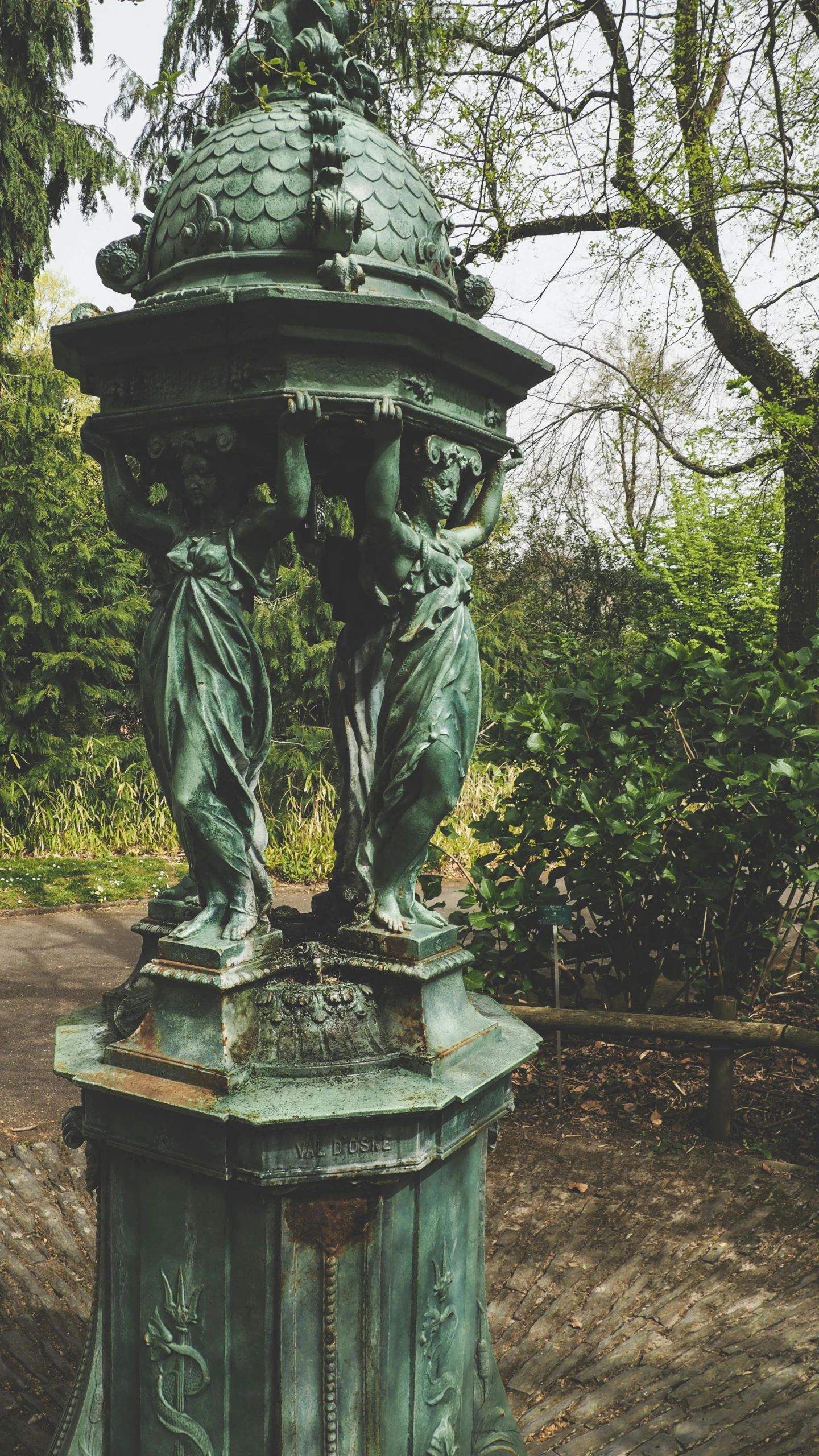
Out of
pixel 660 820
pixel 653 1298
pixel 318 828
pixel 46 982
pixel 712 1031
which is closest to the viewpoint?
pixel 653 1298

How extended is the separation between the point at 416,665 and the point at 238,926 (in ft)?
2.32

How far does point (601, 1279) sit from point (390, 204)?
3419mm

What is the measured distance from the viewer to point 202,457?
239 centimetres

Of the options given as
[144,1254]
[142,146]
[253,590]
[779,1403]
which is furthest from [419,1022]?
[142,146]

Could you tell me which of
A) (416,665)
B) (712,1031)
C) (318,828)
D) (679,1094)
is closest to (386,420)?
(416,665)

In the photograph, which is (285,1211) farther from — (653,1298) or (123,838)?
(123,838)

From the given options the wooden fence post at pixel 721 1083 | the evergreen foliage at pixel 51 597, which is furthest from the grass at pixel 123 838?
the wooden fence post at pixel 721 1083

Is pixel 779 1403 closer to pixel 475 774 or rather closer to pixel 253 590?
pixel 253 590

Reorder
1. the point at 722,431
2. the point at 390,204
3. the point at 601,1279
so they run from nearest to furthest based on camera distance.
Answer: the point at 390,204 → the point at 601,1279 → the point at 722,431

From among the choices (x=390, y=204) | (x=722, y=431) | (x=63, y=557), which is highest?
(x=722, y=431)

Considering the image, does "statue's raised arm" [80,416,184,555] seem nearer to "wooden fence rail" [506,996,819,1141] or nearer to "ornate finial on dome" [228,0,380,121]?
"ornate finial on dome" [228,0,380,121]

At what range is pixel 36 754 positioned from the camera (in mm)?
11945

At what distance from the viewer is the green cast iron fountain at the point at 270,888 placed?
216 cm

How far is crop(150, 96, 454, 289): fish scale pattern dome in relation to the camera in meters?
2.34
